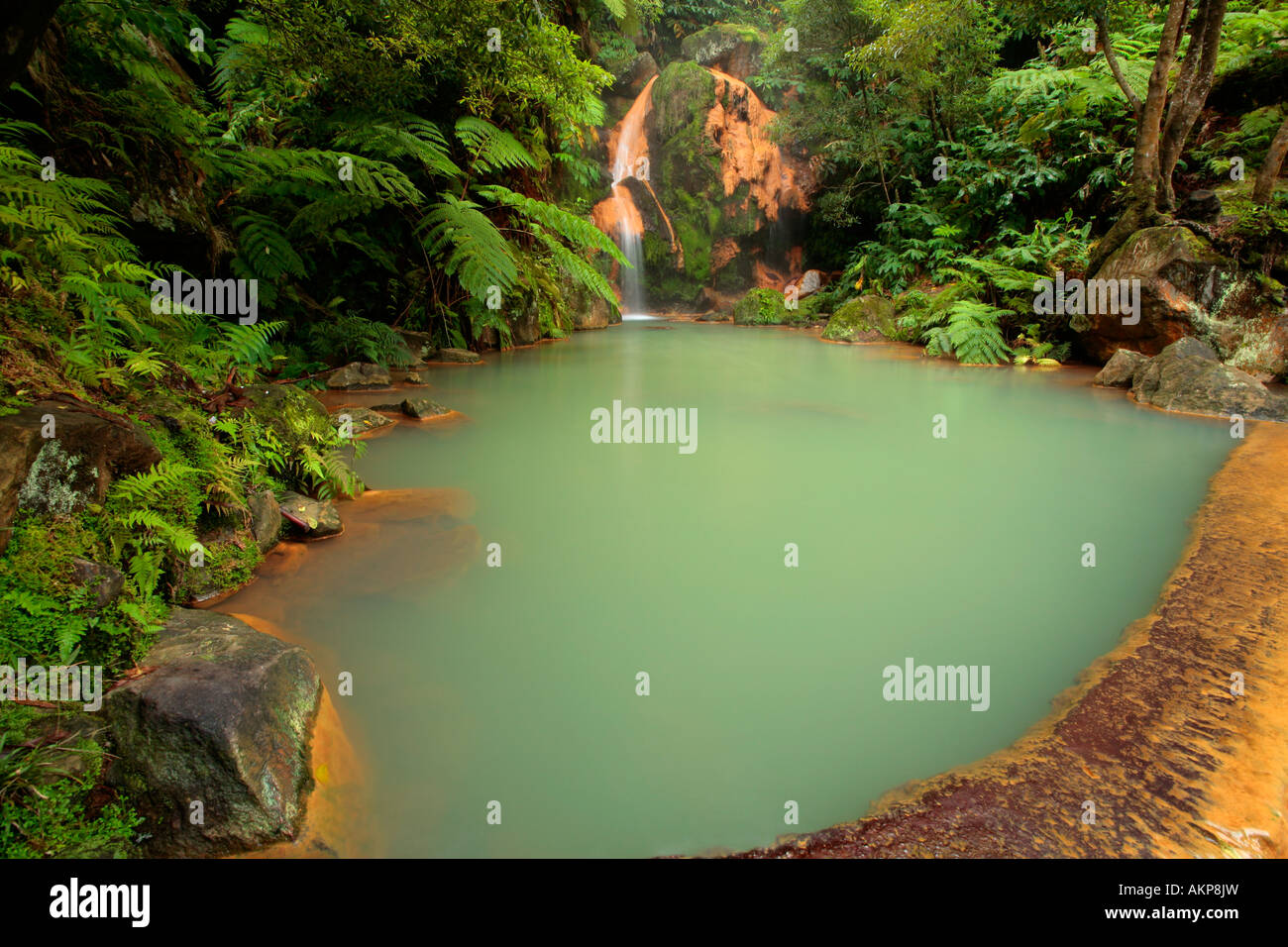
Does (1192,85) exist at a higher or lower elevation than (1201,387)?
higher

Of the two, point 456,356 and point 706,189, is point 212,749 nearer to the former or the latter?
point 456,356

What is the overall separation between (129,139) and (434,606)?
4071 millimetres

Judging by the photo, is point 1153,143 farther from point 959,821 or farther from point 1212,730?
point 959,821

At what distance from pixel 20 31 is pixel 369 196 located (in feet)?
13.1

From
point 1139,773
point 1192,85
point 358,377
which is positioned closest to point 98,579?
point 1139,773

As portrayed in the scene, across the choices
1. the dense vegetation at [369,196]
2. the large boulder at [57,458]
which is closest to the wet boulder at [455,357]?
the dense vegetation at [369,196]

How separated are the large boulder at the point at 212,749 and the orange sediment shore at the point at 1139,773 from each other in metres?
1.09

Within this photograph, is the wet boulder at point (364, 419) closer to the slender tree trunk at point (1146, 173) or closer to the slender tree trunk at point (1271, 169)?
the slender tree trunk at point (1146, 173)

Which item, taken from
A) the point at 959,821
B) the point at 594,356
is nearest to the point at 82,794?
the point at 959,821

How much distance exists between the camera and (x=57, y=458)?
1746 mm

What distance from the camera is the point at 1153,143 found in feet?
22.7

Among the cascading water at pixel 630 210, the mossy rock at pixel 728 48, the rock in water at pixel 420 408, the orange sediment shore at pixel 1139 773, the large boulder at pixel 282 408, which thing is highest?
the mossy rock at pixel 728 48

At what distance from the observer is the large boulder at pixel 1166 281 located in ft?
20.1

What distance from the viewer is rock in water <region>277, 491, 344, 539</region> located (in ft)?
8.67
